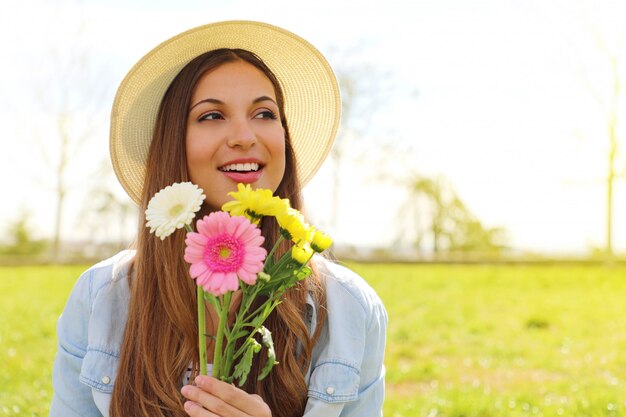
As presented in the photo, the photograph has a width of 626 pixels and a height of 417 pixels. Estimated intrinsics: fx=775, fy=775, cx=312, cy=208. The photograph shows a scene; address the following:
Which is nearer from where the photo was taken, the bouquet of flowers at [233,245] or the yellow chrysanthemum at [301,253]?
the bouquet of flowers at [233,245]

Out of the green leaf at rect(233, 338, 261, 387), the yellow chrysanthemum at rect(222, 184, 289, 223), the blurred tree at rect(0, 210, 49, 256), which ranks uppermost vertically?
the yellow chrysanthemum at rect(222, 184, 289, 223)

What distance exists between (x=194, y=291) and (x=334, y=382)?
1.52ft

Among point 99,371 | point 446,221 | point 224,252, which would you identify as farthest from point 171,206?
point 446,221

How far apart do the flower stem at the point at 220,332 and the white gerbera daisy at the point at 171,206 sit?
0.18 m

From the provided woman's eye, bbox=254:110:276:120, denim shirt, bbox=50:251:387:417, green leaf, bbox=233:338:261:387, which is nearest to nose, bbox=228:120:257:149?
woman's eye, bbox=254:110:276:120

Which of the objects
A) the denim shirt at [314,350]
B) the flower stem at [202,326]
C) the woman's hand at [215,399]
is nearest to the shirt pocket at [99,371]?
the denim shirt at [314,350]

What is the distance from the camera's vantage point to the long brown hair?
2119 millimetres

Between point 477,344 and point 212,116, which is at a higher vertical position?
point 212,116

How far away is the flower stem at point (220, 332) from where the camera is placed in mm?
1587

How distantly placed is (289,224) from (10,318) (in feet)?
21.8

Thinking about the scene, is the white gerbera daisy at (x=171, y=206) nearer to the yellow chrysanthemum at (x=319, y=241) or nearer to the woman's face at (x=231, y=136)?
the yellow chrysanthemum at (x=319, y=241)

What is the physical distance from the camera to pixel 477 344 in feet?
21.4

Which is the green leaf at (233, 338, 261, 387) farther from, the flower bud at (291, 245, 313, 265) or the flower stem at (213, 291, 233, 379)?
the flower bud at (291, 245, 313, 265)

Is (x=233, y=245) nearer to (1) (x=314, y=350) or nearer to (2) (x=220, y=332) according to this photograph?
(2) (x=220, y=332)
